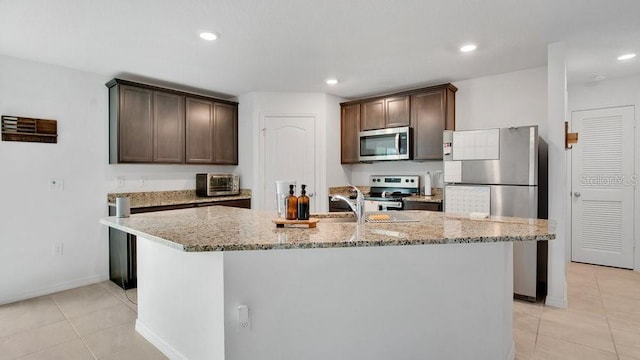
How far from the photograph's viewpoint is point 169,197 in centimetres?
438

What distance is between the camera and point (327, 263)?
1734 mm

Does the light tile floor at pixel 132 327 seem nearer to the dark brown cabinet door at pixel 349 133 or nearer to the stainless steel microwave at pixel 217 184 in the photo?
the stainless steel microwave at pixel 217 184

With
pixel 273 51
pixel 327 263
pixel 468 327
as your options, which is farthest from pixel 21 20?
pixel 468 327

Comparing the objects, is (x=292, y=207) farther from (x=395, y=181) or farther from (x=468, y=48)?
(x=395, y=181)

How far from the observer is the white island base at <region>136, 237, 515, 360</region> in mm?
1704

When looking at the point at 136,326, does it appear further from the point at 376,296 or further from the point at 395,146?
the point at 395,146

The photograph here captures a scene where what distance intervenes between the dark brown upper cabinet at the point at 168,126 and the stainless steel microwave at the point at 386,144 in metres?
1.85

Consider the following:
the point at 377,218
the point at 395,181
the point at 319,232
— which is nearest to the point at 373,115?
the point at 395,181

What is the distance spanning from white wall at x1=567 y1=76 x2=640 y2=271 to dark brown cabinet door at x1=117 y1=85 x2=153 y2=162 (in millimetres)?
5308

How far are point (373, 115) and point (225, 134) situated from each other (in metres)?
2.07

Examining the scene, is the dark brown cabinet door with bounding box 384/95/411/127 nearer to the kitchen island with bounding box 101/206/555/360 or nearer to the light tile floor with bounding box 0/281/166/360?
the kitchen island with bounding box 101/206/555/360

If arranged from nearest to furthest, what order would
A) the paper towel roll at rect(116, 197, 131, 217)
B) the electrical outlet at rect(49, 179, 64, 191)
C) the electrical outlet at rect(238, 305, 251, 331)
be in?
the electrical outlet at rect(238, 305, 251, 331) < the paper towel roll at rect(116, 197, 131, 217) < the electrical outlet at rect(49, 179, 64, 191)

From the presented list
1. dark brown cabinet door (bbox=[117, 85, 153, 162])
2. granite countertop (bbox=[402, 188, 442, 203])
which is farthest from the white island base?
dark brown cabinet door (bbox=[117, 85, 153, 162])

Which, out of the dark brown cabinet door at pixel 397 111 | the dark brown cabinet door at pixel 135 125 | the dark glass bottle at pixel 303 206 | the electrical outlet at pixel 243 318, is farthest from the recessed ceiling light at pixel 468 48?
the dark brown cabinet door at pixel 135 125
